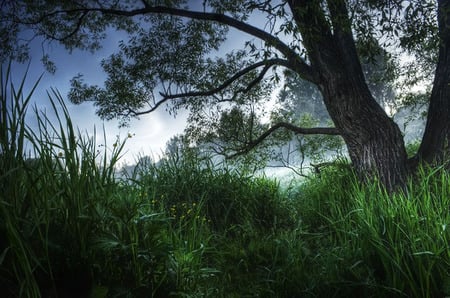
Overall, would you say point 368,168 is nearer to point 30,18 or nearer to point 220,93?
point 220,93

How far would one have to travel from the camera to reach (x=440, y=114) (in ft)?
20.2

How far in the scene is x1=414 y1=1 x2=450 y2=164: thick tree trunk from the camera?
19.7ft

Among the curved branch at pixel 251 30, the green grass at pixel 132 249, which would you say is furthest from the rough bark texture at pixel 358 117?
the green grass at pixel 132 249

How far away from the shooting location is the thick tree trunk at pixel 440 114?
19.7ft

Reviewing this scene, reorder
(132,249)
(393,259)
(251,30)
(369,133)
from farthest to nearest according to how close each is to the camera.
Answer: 1. (251,30)
2. (369,133)
3. (393,259)
4. (132,249)

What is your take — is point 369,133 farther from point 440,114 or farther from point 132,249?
point 132,249

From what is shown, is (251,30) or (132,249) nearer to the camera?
(132,249)

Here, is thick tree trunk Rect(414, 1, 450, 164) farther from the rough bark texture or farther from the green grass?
the green grass

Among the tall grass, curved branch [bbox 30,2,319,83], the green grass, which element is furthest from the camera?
curved branch [bbox 30,2,319,83]

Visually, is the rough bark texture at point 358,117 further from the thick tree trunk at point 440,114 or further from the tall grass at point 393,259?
the tall grass at point 393,259

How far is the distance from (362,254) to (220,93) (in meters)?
6.16

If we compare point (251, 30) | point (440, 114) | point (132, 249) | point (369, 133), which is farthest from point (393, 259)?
point (251, 30)

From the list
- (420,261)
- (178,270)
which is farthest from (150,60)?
(420,261)

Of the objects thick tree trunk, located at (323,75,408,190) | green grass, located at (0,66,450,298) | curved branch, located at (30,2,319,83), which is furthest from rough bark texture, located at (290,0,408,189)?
green grass, located at (0,66,450,298)
